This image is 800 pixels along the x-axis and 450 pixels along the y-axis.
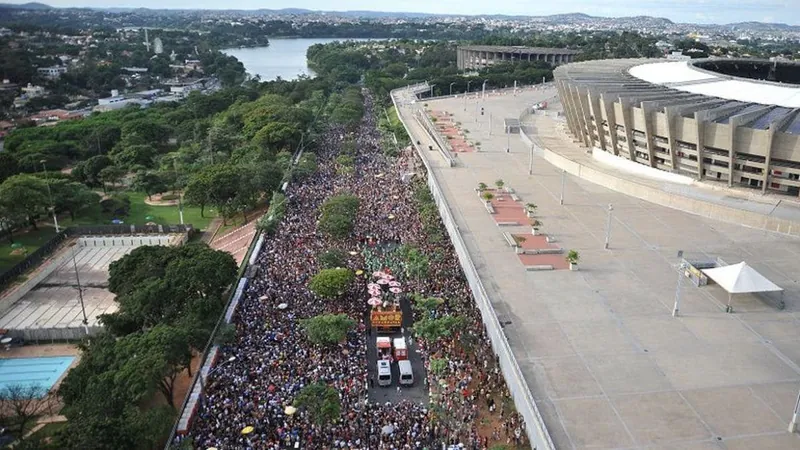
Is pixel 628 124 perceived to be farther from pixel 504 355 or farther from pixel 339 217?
pixel 504 355

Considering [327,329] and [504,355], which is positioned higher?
[327,329]

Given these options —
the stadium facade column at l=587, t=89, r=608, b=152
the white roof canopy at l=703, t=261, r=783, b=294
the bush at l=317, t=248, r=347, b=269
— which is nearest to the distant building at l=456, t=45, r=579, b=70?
the stadium facade column at l=587, t=89, r=608, b=152

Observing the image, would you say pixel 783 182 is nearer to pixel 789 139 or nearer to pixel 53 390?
pixel 789 139

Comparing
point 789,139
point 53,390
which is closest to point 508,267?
point 789,139

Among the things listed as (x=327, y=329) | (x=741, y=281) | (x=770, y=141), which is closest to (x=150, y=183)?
(x=327, y=329)

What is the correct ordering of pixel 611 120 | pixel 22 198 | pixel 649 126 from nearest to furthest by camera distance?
pixel 649 126 < pixel 22 198 < pixel 611 120

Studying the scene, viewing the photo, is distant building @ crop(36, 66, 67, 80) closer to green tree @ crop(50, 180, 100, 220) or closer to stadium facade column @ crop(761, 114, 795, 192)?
green tree @ crop(50, 180, 100, 220)
